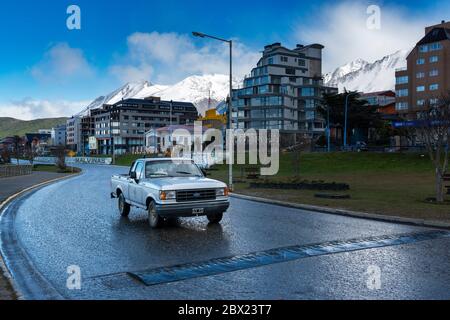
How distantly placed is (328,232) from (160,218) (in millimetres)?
4046

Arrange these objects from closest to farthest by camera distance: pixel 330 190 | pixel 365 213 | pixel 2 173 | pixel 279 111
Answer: pixel 365 213
pixel 330 190
pixel 2 173
pixel 279 111

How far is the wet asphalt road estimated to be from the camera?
5.75 metres

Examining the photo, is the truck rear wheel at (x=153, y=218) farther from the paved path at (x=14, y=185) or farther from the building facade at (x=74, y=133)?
the building facade at (x=74, y=133)

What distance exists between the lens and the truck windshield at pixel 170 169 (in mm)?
11781

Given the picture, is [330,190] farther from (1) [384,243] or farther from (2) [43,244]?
(2) [43,244]

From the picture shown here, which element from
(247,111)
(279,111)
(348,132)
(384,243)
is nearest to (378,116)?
(348,132)

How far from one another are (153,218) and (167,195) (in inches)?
34.7

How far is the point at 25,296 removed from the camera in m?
5.55

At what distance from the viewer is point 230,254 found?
7949 mm

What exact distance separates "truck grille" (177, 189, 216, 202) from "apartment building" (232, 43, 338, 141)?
8015 centimetres

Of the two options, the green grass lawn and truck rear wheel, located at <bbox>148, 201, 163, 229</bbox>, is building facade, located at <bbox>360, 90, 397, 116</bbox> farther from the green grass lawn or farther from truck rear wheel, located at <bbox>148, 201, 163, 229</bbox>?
truck rear wheel, located at <bbox>148, 201, 163, 229</bbox>

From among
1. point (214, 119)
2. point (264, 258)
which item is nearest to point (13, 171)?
point (264, 258)

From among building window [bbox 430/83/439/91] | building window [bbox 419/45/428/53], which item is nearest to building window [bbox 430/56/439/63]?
building window [bbox 419/45/428/53]

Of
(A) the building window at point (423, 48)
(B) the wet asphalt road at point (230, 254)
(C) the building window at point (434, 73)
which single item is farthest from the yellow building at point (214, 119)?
(B) the wet asphalt road at point (230, 254)
